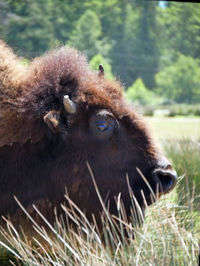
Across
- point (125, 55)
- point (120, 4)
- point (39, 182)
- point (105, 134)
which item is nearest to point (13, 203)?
point (39, 182)

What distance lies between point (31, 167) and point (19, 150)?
0.21 m

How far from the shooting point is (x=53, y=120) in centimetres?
361

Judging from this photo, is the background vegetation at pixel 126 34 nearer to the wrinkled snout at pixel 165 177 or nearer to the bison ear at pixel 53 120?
the bison ear at pixel 53 120

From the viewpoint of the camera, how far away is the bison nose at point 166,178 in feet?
11.9

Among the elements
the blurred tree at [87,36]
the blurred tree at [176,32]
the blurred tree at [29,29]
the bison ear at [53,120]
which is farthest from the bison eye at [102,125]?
the blurred tree at [87,36]

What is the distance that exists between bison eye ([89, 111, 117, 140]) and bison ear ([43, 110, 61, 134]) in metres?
0.35

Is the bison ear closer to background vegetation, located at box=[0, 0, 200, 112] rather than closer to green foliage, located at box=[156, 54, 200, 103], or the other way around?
background vegetation, located at box=[0, 0, 200, 112]

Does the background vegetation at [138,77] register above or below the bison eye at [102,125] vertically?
below

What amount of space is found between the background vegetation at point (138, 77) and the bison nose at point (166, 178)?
7.9 inches

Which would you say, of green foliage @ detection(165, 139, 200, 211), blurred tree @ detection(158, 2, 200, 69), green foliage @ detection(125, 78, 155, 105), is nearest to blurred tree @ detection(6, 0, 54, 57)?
green foliage @ detection(165, 139, 200, 211)

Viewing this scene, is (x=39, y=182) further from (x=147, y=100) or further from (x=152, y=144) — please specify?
(x=147, y=100)

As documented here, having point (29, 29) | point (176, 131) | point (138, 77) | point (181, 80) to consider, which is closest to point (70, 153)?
point (29, 29)

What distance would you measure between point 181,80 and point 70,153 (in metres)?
40.4

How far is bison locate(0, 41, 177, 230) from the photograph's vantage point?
3.77m
